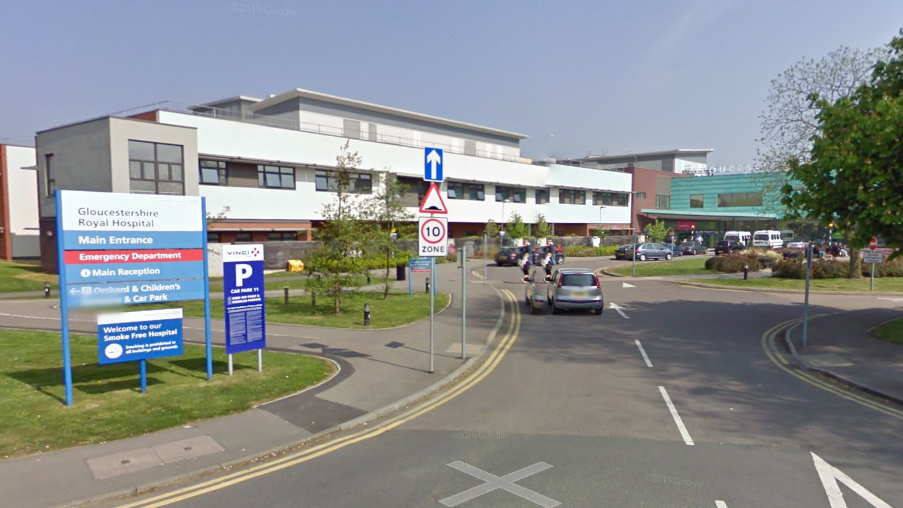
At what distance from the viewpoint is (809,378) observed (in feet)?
33.1

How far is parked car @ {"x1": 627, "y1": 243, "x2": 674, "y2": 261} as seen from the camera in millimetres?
46719

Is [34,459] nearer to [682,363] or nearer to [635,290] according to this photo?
[682,363]

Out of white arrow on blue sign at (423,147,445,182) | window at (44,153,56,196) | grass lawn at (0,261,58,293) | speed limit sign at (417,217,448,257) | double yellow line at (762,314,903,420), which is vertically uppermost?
window at (44,153,56,196)

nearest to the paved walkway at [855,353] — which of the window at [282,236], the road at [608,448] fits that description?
the road at [608,448]

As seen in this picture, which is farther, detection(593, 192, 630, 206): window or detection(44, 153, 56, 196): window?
detection(593, 192, 630, 206): window

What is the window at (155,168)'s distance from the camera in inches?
1072

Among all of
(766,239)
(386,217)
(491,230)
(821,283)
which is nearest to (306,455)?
(386,217)

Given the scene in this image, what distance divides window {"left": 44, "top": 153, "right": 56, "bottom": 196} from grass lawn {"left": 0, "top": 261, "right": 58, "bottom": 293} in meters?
4.62

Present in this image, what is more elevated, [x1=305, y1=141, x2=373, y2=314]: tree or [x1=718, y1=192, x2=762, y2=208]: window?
[x1=718, y1=192, x2=762, y2=208]: window

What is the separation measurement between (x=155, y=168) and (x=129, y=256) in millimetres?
23405

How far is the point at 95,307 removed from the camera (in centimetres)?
789

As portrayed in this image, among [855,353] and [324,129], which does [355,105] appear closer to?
[324,129]

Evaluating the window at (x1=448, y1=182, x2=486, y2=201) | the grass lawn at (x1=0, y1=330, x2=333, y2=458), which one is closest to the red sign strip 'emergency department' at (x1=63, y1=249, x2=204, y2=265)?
the grass lawn at (x1=0, y1=330, x2=333, y2=458)

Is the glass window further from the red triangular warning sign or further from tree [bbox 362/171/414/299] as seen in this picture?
the red triangular warning sign
